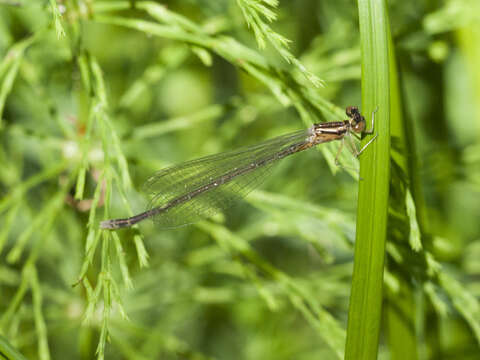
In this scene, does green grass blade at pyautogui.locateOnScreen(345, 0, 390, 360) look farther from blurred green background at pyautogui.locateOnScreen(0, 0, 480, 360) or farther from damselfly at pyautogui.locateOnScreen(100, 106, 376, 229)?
damselfly at pyautogui.locateOnScreen(100, 106, 376, 229)

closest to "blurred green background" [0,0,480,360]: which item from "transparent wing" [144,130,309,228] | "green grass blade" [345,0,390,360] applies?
"transparent wing" [144,130,309,228]

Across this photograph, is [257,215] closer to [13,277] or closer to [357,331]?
[13,277]

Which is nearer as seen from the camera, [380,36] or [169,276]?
[380,36]

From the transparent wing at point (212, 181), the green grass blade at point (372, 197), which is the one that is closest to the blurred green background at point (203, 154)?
the transparent wing at point (212, 181)

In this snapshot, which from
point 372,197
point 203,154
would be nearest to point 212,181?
point 203,154

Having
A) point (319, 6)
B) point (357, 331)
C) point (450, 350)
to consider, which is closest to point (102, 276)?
point (357, 331)

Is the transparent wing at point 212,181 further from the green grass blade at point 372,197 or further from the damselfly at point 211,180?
the green grass blade at point 372,197

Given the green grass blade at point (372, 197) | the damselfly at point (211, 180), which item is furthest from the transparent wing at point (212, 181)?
the green grass blade at point (372, 197)

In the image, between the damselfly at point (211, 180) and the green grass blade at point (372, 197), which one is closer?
the green grass blade at point (372, 197)
